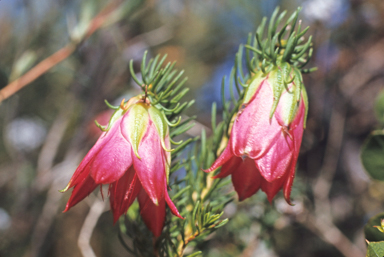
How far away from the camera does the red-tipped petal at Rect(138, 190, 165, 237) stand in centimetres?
27

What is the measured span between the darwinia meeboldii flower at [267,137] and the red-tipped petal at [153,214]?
0.20ft

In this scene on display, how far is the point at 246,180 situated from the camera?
30 centimetres

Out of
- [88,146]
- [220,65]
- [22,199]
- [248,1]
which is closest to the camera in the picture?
[22,199]

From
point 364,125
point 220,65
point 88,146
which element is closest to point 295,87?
point 364,125

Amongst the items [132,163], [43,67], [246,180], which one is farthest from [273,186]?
[43,67]

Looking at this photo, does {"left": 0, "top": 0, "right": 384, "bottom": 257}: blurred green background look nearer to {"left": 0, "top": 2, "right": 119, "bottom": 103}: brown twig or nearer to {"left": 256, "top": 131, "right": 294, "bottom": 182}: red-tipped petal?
{"left": 0, "top": 2, "right": 119, "bottom": 103}: brown twig

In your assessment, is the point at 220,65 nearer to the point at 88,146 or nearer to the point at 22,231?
the point at 88,146

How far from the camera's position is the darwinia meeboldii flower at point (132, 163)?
0.81 ft

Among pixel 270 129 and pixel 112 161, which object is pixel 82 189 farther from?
pixel 270 129

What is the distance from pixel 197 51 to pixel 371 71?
0.77 metres

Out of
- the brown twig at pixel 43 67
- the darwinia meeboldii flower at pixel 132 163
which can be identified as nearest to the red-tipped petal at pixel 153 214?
the darwinia meeboldii flower at pixel 132 163

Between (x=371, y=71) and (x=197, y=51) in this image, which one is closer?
(x=371, y=71)

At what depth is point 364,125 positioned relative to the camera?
865 millimetres

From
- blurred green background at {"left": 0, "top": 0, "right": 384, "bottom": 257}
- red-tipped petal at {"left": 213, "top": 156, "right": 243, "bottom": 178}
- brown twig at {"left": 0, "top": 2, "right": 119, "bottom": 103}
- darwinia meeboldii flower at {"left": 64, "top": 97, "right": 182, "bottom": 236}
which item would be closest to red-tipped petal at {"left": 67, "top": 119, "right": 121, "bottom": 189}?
darwinia meeboldii flower at {"left": 64, "top": 97, "right": 182, "bottom": 236}
